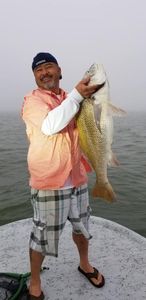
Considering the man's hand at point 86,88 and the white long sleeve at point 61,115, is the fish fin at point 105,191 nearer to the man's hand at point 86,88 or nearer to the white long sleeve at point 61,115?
the white long sleeve at point 61,115

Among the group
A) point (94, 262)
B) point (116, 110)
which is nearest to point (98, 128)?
point (116, 110)

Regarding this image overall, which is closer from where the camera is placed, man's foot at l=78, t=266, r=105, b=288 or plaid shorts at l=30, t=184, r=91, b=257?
plaid shorts at l=30, t=184, r=91, b=257

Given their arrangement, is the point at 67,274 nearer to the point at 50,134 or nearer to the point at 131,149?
the point at 50,134

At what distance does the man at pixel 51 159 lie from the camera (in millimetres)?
3191

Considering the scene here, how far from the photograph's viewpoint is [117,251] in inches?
190

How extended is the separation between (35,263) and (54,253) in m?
0.23

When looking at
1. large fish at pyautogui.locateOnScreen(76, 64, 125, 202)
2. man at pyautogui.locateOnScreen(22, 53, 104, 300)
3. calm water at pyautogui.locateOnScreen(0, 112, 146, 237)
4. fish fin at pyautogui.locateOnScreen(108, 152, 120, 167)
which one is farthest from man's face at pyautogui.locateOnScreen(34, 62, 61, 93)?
calm water at pyautogui.locateOnScreen(0, 112, 146, 237)

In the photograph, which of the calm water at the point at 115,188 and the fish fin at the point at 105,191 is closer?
the fish fin at the point at 105,191

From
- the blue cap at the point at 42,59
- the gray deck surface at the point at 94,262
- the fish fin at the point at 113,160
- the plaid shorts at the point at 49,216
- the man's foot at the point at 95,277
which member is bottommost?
the gray deck surface at the point at 94,262

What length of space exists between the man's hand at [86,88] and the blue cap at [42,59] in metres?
0.50

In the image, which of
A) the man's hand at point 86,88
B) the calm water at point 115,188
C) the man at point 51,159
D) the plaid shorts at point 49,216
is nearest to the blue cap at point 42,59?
the man at point 51,159

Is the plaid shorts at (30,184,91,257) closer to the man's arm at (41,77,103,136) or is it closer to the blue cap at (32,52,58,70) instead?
the man's arm at (41,77,103,136)

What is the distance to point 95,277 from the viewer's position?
4141 millimetres

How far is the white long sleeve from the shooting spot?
3.12m
